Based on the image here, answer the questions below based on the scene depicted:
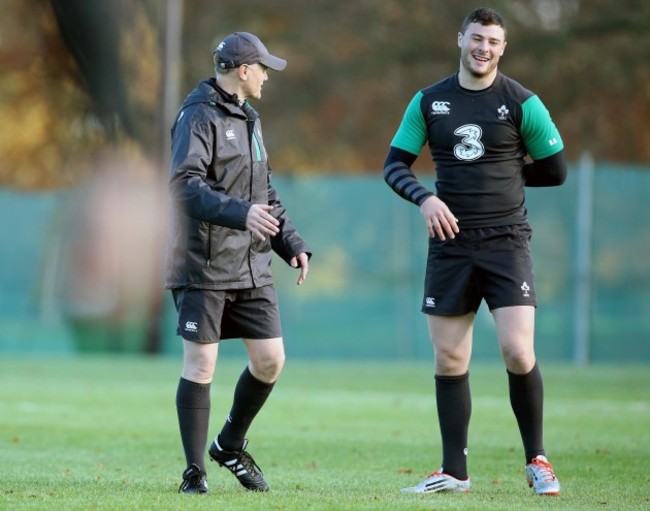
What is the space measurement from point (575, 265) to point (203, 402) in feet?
42.8

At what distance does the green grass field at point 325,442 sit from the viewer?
677 centimetres

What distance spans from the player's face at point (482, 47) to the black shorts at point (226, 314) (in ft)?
4.96

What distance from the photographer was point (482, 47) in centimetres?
711

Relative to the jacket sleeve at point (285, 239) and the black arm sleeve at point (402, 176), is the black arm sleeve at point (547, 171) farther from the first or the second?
the jacket sleeve at point (285, 239)

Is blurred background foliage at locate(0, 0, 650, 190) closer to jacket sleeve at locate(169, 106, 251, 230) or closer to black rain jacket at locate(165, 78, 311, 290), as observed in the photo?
black rain jacket at locate(165, 78, 311, 290)

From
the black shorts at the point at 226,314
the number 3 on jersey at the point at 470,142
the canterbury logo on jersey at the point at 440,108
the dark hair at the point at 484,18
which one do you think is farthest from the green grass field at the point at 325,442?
the dark hair at the point at 484,18

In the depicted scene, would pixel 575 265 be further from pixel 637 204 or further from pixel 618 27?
pixel 618 27

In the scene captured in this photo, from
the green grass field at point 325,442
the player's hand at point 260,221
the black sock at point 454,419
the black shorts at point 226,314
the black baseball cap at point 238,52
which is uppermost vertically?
the black baseball cap at point 238,52

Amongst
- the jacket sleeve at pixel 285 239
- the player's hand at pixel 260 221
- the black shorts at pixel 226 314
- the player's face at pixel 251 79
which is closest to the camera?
the player's hand at pixel 260 221

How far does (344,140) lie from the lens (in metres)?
30.7

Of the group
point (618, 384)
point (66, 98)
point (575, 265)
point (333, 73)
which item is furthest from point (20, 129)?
point (618, 384)

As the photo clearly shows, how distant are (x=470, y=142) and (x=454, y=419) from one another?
142 centimetres

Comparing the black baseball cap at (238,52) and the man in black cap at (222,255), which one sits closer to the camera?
the man in black cap at (222,255)

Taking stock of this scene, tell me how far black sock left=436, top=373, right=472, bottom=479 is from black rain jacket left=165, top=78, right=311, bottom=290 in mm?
1106
